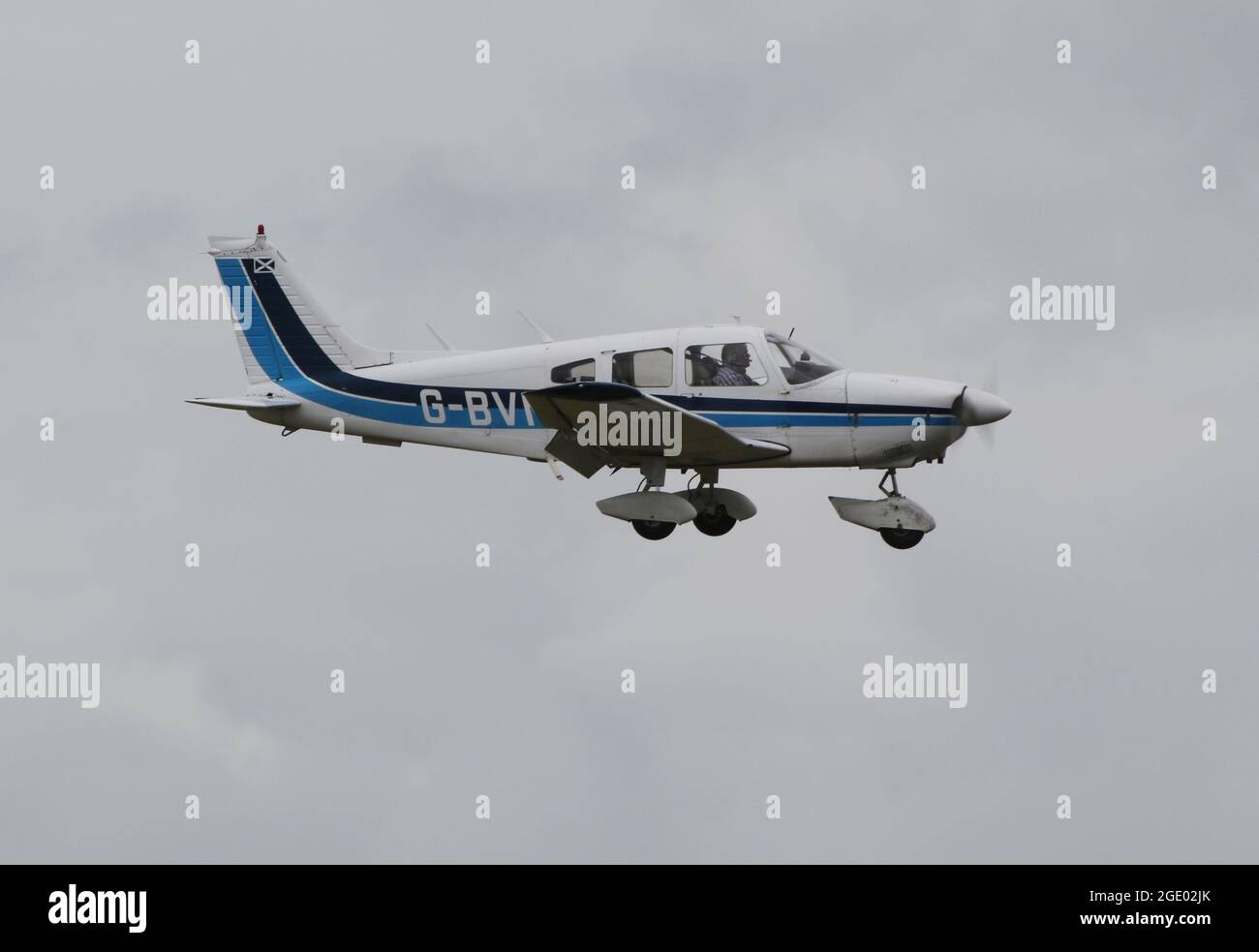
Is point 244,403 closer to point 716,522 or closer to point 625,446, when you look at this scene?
point 625,446

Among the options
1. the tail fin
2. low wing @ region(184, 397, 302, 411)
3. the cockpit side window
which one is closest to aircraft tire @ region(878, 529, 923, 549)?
the cockpit side window

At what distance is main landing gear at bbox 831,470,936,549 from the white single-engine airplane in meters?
0.02

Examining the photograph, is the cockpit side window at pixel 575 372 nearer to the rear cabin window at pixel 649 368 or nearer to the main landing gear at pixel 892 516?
the rear cabin window at pixel 649 368

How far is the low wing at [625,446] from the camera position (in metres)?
22.3

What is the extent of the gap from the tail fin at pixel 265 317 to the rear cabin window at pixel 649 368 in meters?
3.43

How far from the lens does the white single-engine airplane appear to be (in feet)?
75.2

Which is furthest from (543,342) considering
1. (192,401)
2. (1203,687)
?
(1203,687)

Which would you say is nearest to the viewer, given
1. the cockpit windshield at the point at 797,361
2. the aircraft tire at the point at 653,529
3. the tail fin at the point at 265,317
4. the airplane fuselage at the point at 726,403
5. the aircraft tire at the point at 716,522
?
the airplane fuselage at the point at 726,403

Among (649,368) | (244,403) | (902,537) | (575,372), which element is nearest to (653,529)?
(649,368)

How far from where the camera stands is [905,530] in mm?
23500

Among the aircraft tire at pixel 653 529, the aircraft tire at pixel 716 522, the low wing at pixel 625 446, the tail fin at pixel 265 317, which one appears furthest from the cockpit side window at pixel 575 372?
the tail fin at pixel 265 317

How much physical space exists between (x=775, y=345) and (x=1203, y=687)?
6.42 meters

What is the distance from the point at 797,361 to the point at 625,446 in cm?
227

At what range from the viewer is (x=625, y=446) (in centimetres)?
2305
